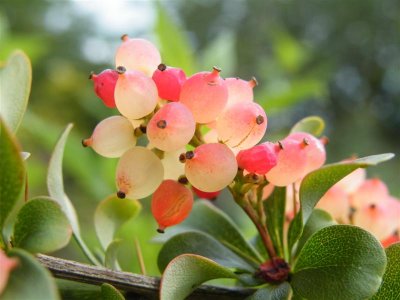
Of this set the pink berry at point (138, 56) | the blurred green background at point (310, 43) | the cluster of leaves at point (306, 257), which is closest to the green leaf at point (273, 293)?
the cluster of leaves at point (306, 257)

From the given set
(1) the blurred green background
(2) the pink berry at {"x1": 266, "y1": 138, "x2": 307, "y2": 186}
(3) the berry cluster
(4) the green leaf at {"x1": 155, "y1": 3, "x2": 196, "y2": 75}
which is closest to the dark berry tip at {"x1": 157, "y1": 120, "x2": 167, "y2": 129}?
(3) the berry cluster

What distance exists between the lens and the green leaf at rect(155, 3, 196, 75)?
4.74ft

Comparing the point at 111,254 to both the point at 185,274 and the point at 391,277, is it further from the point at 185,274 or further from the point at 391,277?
the point at 391,277

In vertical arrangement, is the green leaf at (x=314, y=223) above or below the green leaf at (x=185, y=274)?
below

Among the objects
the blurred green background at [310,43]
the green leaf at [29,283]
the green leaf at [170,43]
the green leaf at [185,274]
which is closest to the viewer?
the green leaf at [29,283]

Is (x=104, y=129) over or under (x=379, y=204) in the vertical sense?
over

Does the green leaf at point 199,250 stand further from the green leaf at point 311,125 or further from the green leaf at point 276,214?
the green leaf at point 311,125

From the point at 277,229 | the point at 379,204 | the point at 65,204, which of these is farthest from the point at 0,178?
the point at 379,204

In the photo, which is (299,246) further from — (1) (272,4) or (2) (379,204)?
(1) (272,4)

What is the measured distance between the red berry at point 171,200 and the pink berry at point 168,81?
7 cm

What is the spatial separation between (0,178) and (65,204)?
0.55 feet

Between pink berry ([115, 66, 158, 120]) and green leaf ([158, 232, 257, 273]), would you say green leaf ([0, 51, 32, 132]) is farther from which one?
green leaf ([158, 232, 257, 273])

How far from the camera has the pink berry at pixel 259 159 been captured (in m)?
0.42

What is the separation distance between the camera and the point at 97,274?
41 centimetres
